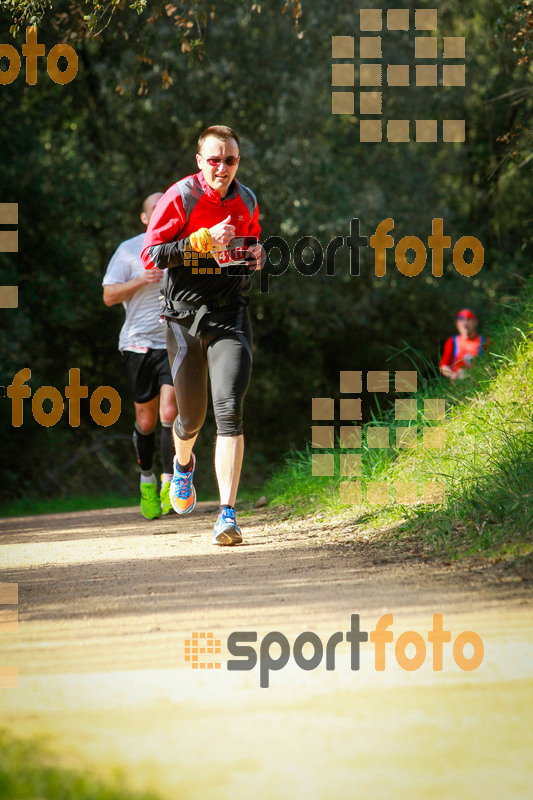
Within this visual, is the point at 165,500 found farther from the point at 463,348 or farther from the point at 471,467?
the point at 463,348

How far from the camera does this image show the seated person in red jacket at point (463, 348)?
8.55 meters

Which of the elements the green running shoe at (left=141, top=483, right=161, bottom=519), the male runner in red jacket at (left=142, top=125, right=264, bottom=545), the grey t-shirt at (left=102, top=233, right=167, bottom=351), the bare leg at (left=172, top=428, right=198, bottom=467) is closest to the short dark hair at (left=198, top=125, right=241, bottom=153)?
the male runner in red jacket at (left=142, top=125, right=264, bottom=545)

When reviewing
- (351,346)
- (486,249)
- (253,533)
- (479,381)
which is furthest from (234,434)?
(486,249)

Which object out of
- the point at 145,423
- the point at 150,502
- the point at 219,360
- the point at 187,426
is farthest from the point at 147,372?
the point at 219,360

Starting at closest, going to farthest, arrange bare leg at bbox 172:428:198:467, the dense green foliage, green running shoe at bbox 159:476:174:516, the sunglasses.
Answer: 1. the sunglasses
2. bare leg at bbox 172:428:198:467
3. green running shoe at bbox 159:476:174:516
4. the dense green foliage

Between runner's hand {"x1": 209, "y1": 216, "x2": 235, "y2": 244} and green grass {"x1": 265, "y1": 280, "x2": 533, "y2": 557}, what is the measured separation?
6.38 ft

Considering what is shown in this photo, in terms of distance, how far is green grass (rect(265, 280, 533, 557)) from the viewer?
5090 millimetres

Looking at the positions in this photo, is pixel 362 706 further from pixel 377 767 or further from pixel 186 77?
pixel 186 77

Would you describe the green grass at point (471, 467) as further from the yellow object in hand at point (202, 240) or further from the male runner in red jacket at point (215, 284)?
the yellow object in hand at point (202, 240)

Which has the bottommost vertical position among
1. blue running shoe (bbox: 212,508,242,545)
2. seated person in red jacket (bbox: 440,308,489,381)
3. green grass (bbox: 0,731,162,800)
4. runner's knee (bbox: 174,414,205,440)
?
blue running shoe (bbox: 212,508,242,545)

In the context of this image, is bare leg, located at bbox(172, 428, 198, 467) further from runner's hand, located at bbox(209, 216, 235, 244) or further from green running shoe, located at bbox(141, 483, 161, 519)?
runner's hand, located at bbox(209, 216, 235, 244)

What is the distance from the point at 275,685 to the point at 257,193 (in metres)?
12.9

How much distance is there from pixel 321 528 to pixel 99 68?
10.3 m

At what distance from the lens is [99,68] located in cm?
1434
